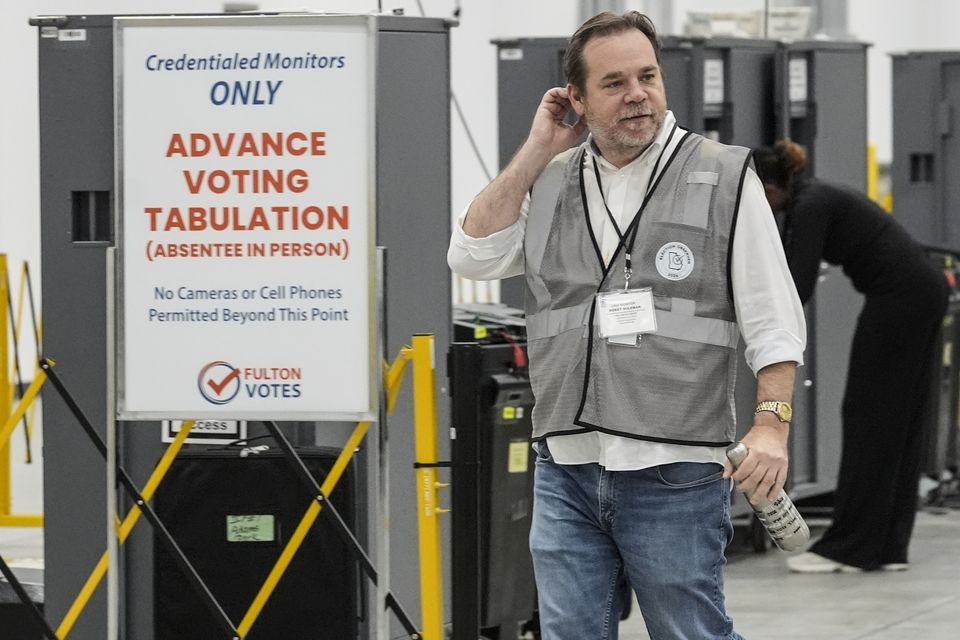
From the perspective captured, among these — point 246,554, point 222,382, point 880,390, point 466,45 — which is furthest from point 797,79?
point 466,45

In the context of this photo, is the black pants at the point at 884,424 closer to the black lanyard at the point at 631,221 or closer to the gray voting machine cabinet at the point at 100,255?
the gray voting machine cabinet at the point at 100,255

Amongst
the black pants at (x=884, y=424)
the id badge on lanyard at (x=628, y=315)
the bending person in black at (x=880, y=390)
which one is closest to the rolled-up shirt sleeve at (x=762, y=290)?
the id badge on lanyard at (x=628, y=315)

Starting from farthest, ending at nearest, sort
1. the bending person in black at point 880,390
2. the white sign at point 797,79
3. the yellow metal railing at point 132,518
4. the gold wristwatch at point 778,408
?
1. the white sign at point 797,79
2. the bending person in black at point 880,390
3. the yellow metal railing at point 132,518
4. the gold wristwatch at point 778,408

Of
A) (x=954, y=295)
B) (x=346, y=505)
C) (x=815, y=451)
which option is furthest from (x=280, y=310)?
(x=954, y=295)

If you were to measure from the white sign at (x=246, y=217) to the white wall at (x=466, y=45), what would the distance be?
6.12 meters

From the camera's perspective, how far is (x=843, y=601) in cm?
627

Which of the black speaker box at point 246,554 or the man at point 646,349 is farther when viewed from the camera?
the black speaker box at point 246,554

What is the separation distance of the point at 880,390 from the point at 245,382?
145 inches

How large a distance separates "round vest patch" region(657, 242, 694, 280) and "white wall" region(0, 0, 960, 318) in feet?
23.0

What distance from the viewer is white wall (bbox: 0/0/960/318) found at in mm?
11781

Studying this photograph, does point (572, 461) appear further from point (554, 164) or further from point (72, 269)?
point (72, 269)

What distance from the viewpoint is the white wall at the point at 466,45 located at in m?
11.8

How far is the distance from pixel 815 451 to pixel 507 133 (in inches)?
91.1

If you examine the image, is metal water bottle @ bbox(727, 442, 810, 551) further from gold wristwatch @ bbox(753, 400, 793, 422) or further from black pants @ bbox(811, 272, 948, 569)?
black pants @ bbox(811, 272, 948, 569)
